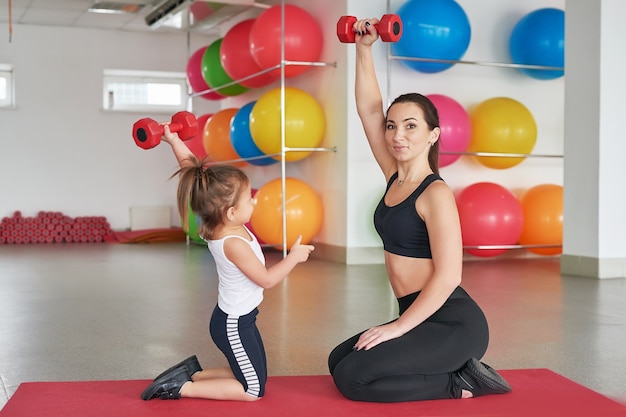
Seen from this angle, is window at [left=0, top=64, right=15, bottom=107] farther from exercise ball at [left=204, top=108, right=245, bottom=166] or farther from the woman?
the woman

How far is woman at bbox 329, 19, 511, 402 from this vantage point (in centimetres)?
228

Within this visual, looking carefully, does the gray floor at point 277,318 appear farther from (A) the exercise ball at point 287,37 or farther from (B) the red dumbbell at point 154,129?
(A) the exercise ball at point 287,37

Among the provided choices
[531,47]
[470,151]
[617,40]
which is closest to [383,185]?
[470,151]

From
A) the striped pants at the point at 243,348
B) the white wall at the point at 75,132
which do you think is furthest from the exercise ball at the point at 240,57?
the striped pants at the point at 243,348

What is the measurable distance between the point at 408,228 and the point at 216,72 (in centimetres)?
565

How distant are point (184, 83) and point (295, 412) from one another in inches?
370

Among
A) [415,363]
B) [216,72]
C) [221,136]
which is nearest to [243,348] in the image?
[415,363]

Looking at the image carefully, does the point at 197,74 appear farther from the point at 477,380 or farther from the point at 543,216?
the point at 477,380

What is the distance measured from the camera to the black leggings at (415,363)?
7.45 feet

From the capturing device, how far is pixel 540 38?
662 centimetres

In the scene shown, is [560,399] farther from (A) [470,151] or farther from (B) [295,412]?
(A) [470,151]

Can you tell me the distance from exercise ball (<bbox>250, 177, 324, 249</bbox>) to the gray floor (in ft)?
1.07

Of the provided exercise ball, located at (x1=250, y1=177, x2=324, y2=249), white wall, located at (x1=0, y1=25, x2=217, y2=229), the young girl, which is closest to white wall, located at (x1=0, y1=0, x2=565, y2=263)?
white wall, located at (x1=0, y1=25, x2=217, y2=229)

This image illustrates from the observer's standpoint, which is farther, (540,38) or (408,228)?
(540,38)
